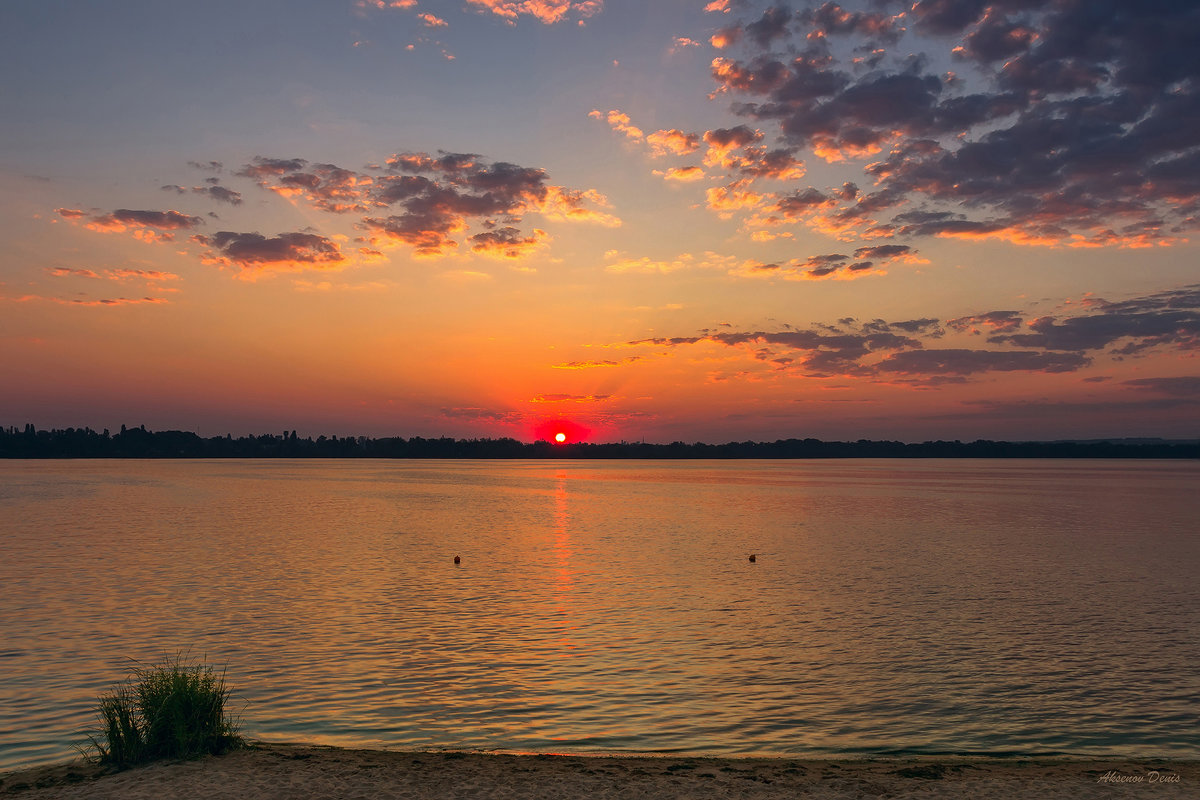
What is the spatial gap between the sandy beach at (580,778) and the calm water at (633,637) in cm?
149

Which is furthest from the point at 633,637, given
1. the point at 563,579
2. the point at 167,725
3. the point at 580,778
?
the point at 167,725

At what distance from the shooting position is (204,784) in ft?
41.2

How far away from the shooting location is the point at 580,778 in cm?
1309

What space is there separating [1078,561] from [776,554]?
16371mm

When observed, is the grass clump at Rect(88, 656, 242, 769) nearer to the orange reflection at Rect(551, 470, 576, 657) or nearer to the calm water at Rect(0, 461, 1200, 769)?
the calm water at Rect(0, 461, 1200, 769)

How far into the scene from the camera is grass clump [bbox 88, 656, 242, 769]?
13.7 metres

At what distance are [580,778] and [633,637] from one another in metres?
12.9

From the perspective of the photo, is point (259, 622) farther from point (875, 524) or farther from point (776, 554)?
point (875, 524)

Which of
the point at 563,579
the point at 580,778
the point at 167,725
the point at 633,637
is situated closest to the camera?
the point at 580,778

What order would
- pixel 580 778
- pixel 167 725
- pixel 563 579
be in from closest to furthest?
pixel 580 778
pixel 167 725
pixel 563 579

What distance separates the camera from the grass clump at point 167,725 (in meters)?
13.7

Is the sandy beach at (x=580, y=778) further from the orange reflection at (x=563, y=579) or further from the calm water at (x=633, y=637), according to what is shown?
the orange reflection at (x=563, y=579)

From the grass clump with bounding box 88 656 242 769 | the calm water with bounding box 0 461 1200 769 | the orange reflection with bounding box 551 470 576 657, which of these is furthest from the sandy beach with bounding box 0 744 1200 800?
the orange reflection with bounding box 551 470 576 657

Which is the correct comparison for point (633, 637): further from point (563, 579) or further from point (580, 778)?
point (563, 579)
